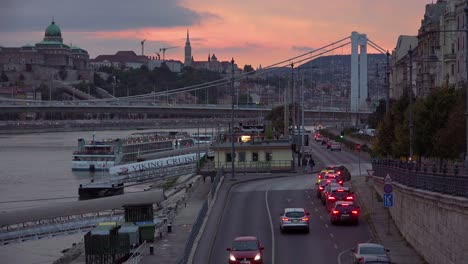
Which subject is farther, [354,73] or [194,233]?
[354,73]

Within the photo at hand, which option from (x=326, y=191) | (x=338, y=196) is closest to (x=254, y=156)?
(x=326, y=191)

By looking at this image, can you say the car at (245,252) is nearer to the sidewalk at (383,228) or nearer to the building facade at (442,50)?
the sidewalk at (383,228)

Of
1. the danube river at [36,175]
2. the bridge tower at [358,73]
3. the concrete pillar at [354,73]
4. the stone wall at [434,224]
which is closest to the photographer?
the stone wall at [434,224]

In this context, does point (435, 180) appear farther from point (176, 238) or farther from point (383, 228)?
point (176, 238)

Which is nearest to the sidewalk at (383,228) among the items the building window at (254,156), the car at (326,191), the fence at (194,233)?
the car at (326,191)

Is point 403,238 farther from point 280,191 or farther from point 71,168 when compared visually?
point 71,168
